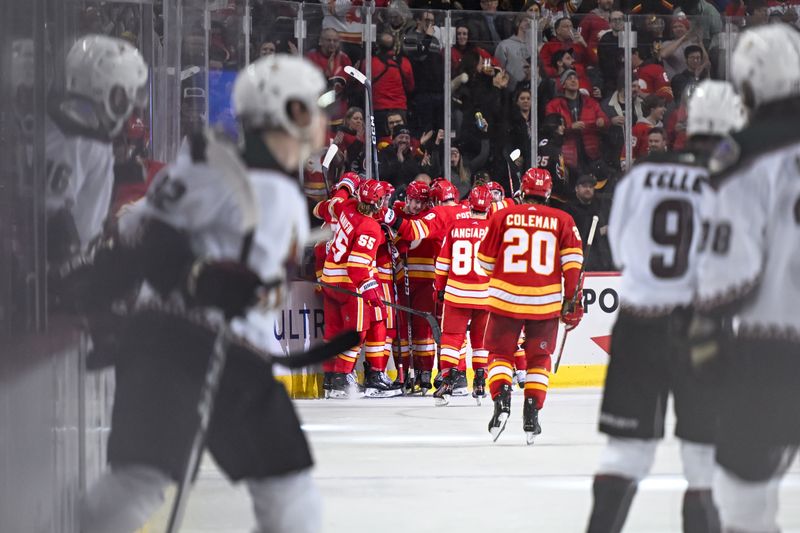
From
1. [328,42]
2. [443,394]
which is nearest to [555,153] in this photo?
[328,42]

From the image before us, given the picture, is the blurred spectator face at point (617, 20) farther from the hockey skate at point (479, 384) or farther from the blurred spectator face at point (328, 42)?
the hockey skate at point (479, 384)

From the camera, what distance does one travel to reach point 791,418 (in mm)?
2121

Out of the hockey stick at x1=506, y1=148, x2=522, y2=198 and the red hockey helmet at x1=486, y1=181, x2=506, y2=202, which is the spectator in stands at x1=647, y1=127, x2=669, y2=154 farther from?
the red hockey helmet at x1=486, y1=181, x2=506, y2=202

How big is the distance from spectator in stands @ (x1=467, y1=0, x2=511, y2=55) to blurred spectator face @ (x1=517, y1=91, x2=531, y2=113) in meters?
0.15

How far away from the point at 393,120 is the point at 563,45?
0.37 metres

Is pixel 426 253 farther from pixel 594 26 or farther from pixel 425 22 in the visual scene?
pixel 594 26

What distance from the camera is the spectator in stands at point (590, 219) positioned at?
2268mm

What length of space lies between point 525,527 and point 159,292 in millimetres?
933

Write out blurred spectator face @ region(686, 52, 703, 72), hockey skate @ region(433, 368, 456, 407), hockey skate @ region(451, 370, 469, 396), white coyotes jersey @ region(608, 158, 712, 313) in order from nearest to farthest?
white coyotes jersey @ region(608, 158, 712, 313) → blurred spectator face @ region(686, 52, 703, 72) → hockey skate @ region(433, 368, 456, 407) → hockey skate @ region(451, 370, 469, 396)

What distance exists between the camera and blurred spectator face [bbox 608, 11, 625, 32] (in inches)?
103

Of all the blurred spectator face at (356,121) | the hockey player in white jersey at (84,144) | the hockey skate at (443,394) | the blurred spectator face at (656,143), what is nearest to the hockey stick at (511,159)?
the blurred spectator face at (356,121)

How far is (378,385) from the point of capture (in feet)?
15.4

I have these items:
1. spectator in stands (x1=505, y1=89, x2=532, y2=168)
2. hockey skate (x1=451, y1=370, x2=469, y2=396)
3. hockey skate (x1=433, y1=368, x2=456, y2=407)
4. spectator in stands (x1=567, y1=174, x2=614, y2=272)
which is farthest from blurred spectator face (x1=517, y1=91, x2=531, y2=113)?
hockey skate (x1=451, y1=370, x2=469, y2=396)

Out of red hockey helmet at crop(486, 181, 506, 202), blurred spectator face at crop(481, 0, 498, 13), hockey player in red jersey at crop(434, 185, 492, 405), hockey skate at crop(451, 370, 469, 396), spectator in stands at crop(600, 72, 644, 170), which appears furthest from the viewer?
hockey player in red jersey at crop(434, 185, 492, 405)
